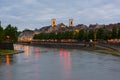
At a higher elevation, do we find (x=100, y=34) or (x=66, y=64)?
(x=100, y=34)

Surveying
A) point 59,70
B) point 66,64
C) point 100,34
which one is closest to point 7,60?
point 66,64

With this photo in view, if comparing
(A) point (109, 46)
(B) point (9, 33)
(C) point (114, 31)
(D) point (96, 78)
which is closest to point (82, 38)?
(C) point (114, 31)

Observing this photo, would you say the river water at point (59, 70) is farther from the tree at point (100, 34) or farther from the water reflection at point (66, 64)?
the tree at point (100, 34)

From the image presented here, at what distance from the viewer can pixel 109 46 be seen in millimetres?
109750

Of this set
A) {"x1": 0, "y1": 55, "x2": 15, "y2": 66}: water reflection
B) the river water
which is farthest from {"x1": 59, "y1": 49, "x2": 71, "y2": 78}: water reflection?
{"x1": 0, "y1": 55, "x2": 15, "y2": 66}: water reflection

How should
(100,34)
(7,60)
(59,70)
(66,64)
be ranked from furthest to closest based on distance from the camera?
(100,34)
(7,60)
(66,64)
(59,70)

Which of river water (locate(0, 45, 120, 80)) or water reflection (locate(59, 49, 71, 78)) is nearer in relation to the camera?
river water (locate(0, 45, 120, 80))

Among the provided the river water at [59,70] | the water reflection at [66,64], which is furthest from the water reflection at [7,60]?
the water reflection at [66,64]

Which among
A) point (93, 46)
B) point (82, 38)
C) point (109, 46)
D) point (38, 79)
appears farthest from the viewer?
point (82, 38)

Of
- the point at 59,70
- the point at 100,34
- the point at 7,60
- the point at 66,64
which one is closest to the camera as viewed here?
the point at 59,70

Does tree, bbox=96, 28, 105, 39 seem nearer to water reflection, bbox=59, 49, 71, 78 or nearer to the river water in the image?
water reflection, bbox=59, 49, 71, 78

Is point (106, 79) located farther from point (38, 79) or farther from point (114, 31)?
point (114, 31)

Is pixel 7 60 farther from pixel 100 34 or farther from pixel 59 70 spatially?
pixel 100 34

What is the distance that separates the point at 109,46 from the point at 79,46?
3814 centimetres
